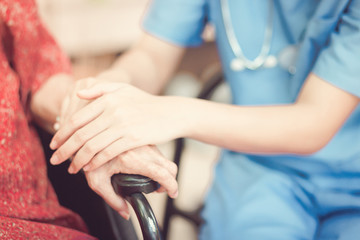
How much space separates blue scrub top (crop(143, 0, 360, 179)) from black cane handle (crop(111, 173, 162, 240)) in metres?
0.33

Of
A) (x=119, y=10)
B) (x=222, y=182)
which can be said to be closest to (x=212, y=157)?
(x=119, y=10)

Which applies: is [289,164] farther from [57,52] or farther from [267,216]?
[57,52]

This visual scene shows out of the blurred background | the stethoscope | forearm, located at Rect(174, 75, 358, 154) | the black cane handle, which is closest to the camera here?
the black cane handle

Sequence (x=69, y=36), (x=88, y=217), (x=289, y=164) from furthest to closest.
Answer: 1. (x=69, y=36)
2. (x=289, y=164)
3. (x=88, y=217)

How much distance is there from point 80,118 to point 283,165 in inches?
17.0

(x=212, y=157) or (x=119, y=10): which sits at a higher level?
(x=119, y=10)

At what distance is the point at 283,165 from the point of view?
0.76 m

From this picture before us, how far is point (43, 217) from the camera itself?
56cm

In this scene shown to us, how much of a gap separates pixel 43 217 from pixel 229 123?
1.05 feet

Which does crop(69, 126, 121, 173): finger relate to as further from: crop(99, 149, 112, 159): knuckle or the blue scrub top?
the blue scrub top

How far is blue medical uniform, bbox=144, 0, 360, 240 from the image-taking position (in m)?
0.67

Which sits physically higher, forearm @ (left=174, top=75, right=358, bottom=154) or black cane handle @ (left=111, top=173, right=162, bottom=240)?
forearm @ (left=174, top=75, right=358, bottom=154)

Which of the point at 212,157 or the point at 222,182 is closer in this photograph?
the point at 222,182

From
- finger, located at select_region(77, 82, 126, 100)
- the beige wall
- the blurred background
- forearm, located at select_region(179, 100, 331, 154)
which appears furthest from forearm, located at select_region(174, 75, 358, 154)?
the beige wall
